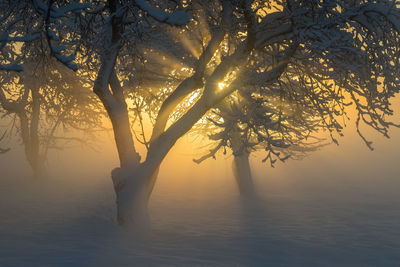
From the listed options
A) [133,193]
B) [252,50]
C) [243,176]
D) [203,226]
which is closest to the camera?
[252,50]

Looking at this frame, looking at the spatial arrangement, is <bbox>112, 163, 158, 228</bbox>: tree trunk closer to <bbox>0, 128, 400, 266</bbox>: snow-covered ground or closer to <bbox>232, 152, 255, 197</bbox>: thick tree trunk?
<bbox>0, 128, 400, 266</bbox>: snow-covered ground

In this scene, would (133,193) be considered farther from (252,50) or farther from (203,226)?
(252,50)

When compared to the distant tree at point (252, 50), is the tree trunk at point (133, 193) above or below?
below

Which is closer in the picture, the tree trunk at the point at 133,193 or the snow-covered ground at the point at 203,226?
the snow-covered ground at the point at 203,226

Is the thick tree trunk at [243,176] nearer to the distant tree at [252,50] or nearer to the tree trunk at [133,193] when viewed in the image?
the distant tree at [252,50]

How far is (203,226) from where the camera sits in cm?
1148

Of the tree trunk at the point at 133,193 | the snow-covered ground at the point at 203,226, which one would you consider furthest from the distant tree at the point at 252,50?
the snow-covered ground at the point at 203,226

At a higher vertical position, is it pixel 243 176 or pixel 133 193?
pixel 243 176

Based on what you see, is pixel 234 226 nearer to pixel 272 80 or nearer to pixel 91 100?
pixel 272 80

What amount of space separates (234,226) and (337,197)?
9.25m

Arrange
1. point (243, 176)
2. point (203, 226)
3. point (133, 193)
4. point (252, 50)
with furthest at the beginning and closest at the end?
point (243, 176), point (203, 226), point (133, 193), point (252, 50)

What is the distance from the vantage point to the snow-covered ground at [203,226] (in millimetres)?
7727

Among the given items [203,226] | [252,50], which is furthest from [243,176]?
[252,50]

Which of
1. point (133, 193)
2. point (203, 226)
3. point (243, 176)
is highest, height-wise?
point (243, 176)
